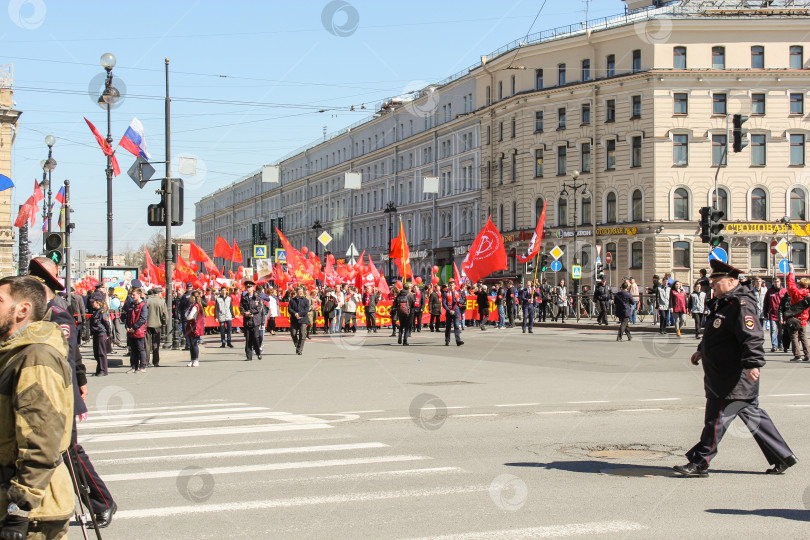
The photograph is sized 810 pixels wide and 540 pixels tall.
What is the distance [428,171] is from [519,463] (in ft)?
238

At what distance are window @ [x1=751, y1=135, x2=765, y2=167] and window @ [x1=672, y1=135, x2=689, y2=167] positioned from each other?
404 cm

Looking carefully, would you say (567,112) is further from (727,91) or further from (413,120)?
(413,120)

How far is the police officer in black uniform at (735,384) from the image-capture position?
7.41 m

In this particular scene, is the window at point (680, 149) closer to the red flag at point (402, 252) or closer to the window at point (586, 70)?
the window at point (586, 70)

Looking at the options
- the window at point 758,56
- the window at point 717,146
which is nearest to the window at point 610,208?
the window at point 717,146

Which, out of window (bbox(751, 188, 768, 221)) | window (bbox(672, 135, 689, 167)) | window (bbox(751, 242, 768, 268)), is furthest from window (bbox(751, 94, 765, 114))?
window (bbox(751, 242, 768, 268))

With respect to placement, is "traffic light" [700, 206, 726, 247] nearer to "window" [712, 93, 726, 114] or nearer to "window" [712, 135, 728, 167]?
"window" [712, 135, 728, 167]

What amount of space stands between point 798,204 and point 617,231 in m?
11.4

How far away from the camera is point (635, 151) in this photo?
60.1m

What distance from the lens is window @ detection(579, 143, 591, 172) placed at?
62.8 m

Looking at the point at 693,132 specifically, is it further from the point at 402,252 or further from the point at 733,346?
the point at 733,346

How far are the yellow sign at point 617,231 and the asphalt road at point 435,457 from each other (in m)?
42.7

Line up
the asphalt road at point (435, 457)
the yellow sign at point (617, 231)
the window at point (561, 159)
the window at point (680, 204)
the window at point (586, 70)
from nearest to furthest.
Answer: the asphalt road at point (435, 457), the window at point (680, 204), the yellow sign at point (617, 231), the window at point (586, 70), the window at point (561, 159)

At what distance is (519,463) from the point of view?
8.12 meters
